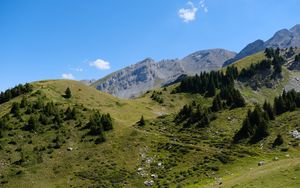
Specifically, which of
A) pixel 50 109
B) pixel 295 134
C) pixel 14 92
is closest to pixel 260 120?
pixel 295 134

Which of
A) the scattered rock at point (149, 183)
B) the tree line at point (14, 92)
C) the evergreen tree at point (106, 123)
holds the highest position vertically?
the tree line at point (14, 92)

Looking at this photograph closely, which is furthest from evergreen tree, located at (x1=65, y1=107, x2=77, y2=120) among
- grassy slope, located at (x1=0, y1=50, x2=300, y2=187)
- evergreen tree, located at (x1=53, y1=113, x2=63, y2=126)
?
grassy slope, located at (x1=0, y1=50, x2=300, y2=187)

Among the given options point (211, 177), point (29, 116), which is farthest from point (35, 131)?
point (211, 177)

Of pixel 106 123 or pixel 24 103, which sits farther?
pixel 24 103

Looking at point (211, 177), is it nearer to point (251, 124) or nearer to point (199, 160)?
point (199, 160)

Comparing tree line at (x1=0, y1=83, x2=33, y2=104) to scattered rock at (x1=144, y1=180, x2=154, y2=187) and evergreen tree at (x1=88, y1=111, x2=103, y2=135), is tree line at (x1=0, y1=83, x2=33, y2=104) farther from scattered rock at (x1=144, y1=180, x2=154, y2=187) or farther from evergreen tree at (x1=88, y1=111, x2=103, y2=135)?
scattered rock at (x1=144, y1=180, x2=154, y2=187)

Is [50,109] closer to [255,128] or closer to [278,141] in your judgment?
[255,128]

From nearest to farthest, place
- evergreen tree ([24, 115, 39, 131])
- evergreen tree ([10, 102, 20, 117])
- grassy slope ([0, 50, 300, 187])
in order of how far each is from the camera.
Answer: grassy slope ([0, 50, 300, 187])
evergreen tree ([24, 115, 39, 131])
evergreen tree ([10, 102, 20, 117])

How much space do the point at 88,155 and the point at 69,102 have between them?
42.2m

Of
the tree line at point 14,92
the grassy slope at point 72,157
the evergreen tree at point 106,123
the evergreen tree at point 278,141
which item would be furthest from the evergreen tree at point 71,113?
the evergreen tree at point 278,141

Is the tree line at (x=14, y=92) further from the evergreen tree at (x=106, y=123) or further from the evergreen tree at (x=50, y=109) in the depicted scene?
the evergreen tree at (x=106, y=123)

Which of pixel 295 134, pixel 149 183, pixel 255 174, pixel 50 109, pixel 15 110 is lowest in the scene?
pixel 149 183

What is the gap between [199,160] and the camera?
75.4 metres

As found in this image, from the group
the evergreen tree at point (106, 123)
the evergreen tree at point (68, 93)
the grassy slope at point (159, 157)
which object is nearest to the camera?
the grassy slope at point (159, 157)
